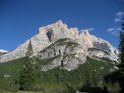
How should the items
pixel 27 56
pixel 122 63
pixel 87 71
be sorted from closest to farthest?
pixel 122 63, pixel 27 56, pixel 87 71

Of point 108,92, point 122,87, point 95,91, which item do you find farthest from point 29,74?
point 122,87

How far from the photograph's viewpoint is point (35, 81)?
8838cm

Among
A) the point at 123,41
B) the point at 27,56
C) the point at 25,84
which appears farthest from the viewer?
the point at 27,56

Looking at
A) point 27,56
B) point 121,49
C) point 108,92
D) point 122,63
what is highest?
point 27,56

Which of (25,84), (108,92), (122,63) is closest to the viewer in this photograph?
(122,63)

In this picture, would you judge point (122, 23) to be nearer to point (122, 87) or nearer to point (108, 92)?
point (122, 87)

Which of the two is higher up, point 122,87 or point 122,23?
point 122,23

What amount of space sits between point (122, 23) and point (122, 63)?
7594 millimetres

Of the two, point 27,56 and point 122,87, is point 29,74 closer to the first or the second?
point 27,56

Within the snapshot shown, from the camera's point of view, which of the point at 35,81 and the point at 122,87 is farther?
the point at 35,81

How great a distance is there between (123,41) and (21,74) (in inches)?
1416

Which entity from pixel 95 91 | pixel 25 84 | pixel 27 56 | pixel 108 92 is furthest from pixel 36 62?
pixel 108 92

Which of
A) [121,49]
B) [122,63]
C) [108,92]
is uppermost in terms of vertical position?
[121,49]

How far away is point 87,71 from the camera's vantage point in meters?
123
